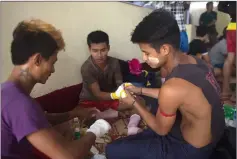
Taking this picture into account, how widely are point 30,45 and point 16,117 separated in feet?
0.82

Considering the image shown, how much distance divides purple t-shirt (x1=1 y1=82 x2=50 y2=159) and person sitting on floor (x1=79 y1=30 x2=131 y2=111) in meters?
0.95

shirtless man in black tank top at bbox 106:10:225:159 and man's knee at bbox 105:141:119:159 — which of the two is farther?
man's knee at bbox 105:141:119:159

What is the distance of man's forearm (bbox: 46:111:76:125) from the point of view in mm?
1274

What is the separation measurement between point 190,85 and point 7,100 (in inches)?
24.4

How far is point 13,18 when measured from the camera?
4.89 feet

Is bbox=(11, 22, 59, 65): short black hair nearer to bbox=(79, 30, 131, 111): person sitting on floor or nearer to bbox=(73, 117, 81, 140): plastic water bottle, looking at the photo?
bbox=(73, 117, 81, 140): plastic water bottle

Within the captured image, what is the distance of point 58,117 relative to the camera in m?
1.30

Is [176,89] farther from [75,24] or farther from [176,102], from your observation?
[75,24]

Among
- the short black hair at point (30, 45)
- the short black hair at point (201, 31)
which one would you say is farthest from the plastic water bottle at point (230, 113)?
the short black hair at point (30, 45)

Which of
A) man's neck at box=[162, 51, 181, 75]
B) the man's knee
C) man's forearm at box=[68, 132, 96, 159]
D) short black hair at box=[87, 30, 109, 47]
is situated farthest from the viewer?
short black hair at box=[87, 30, 109, 47]

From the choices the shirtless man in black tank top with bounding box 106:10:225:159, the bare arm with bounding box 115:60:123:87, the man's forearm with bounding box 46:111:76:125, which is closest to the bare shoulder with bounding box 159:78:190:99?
the shirtless man in black tank top with bounding box 106:10:225:159

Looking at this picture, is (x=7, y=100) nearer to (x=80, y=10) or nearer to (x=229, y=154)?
(x=229, y=154)

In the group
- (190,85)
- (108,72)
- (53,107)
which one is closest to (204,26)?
(108,72)

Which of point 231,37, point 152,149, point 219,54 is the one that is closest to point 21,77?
point 152,149
